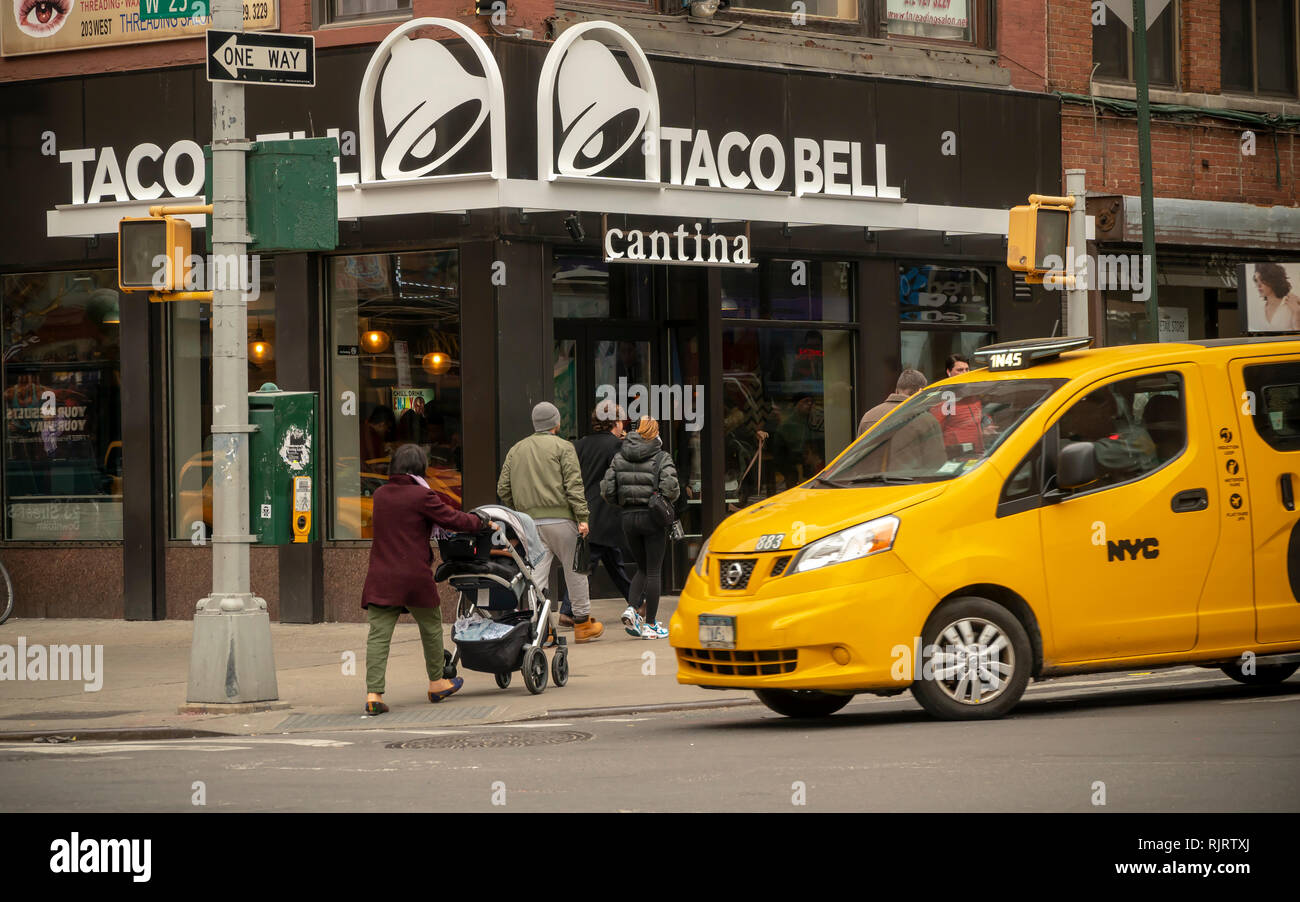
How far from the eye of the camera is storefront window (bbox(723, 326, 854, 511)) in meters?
18.4

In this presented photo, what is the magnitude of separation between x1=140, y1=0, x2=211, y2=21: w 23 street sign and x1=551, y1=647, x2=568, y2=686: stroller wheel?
8.22 metres

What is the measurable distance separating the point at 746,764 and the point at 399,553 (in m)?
3.93

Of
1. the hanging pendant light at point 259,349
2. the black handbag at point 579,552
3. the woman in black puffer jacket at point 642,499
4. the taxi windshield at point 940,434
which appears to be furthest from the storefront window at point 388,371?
the taxi windshield at point 940,434

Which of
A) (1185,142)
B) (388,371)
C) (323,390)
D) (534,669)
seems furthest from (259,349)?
(1185,142)

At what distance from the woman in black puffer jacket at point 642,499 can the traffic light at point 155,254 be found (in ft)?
14.9

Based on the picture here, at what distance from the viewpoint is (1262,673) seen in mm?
11039

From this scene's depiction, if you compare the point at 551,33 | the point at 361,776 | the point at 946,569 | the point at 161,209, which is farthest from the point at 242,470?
the point at 551,33

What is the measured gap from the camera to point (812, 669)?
9453mm

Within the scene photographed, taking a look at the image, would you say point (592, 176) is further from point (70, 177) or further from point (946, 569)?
point (946, 569)

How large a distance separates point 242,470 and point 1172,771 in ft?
22.3

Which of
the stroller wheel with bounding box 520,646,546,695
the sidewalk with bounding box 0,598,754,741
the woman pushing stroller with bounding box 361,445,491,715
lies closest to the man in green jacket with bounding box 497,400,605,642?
the sidewalk with bounding box 0,598,754,741

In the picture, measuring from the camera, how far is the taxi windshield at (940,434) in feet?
32.9

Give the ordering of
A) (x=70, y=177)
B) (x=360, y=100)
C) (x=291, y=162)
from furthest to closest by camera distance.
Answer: (x=70, y=177) < (x=360, y=100) < (x=291, y=162)

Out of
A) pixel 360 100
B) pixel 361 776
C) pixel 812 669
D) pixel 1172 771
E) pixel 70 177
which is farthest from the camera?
pixel 70 177
